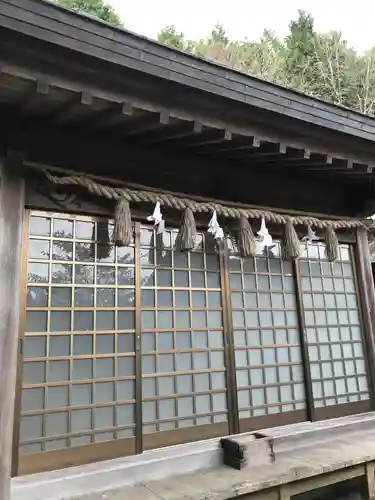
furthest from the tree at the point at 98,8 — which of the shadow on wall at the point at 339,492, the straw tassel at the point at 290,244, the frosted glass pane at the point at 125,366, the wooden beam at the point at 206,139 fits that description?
the shadow on wall at the point at 339,492

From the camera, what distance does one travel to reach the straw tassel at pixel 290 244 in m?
4.07

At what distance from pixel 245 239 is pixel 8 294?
7.19 ft

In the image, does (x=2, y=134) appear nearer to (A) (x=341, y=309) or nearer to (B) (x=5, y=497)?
(B) (x=5, y=497)

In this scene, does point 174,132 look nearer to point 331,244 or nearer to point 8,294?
point 8,294

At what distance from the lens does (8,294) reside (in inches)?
113

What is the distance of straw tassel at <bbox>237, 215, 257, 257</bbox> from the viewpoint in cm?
383

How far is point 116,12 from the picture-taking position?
57.4ft

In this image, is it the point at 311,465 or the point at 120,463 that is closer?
→ the point at 120,463

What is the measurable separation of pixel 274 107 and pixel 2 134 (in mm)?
2237

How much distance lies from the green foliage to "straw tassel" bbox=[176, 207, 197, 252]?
1614 cm

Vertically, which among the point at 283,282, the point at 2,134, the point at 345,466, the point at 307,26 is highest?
the point at 307,26

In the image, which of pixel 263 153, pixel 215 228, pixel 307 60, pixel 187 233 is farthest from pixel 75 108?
pixel 307 60

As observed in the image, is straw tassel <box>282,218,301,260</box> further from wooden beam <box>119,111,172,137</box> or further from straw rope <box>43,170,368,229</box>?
wooden beam <box>119,111,172,137</box>

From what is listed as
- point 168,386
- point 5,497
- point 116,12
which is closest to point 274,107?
point 168,386
